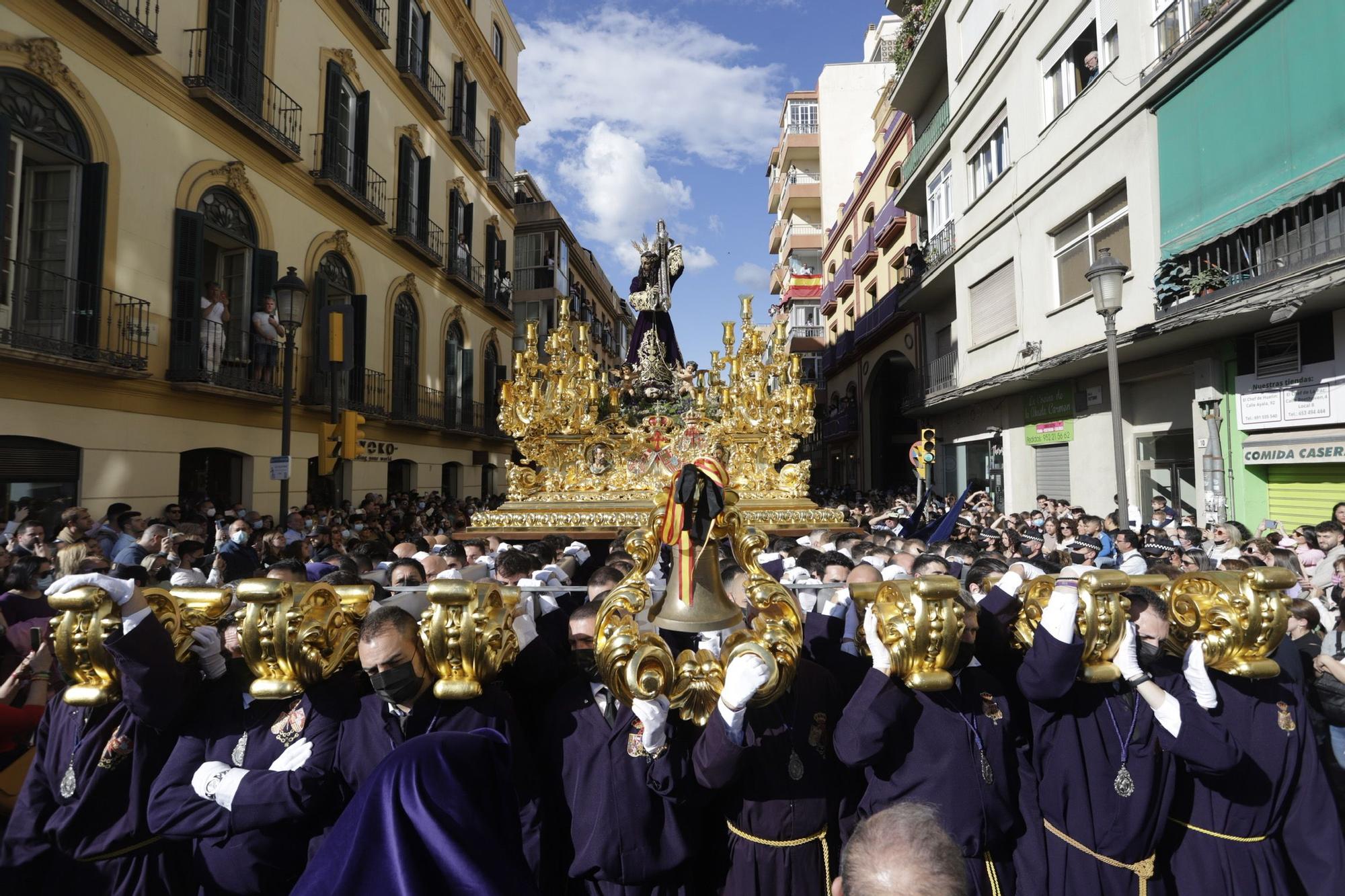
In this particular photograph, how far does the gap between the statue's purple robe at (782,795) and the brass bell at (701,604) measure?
0.39 meters

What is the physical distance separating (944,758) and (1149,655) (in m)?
1.07

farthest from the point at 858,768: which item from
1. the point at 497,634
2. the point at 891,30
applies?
the point at 891,30

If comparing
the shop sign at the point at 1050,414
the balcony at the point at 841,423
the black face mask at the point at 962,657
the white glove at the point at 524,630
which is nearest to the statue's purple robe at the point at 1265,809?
the black face mask at the point at 962,657

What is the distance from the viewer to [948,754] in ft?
8.54

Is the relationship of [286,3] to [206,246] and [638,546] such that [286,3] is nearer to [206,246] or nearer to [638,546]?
[206,246]

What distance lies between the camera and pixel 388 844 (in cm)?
139

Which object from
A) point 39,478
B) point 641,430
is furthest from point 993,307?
point 39,478

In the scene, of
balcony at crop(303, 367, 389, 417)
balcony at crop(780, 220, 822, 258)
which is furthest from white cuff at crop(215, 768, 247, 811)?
balcony at crop(780, 220, 822, 258)

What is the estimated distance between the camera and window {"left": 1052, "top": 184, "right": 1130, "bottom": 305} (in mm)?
10859

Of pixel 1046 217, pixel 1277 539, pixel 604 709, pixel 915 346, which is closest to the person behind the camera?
pixel 604 709

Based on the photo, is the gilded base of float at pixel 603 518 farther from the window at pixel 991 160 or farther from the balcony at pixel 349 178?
the balcony at pixel 349 178

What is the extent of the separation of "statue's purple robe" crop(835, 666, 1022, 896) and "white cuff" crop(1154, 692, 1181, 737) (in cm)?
52

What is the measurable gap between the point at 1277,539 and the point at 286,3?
17550 millimetres

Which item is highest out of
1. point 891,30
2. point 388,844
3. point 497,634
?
point 891,30
